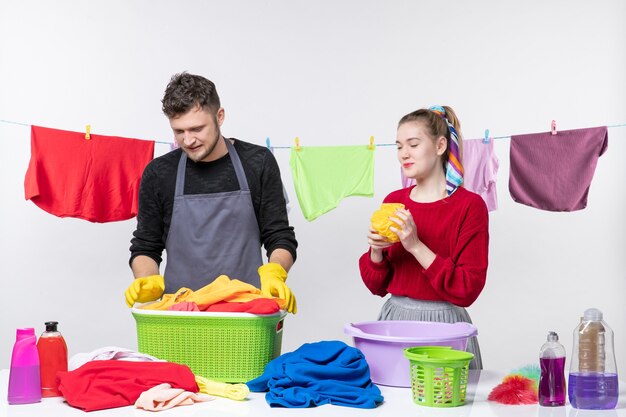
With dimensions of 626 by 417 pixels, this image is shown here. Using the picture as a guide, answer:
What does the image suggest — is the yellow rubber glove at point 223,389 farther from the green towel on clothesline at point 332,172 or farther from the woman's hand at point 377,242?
the green towel on clothesline at point 332,172

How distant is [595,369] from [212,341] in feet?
3.73

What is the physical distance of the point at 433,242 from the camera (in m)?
3.14

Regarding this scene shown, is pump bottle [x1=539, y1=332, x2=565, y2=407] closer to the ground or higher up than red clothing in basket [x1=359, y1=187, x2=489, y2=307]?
closer to the ground

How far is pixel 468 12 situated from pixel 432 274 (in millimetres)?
3490

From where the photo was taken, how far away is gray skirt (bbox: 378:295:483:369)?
3.08 metres

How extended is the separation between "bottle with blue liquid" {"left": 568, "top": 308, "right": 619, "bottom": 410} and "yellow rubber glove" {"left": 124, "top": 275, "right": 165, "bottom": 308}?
145 cm

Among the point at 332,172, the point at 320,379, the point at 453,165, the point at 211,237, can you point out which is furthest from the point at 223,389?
the point at 332,172

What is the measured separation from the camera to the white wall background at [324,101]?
231 inches

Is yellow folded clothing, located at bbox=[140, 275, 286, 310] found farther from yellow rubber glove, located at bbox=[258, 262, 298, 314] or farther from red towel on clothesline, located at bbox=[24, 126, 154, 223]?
red towel on clothesline, located at bbox=[24, 126, 154, 223]

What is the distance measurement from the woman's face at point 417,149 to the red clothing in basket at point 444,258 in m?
0.14

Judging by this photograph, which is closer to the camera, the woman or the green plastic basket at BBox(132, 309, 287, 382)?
the green plastic basket at BBox(132, 309, 287, 382)

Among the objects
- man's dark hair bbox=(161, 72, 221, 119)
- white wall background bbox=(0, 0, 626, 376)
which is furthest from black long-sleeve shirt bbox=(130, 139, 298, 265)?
white wall background bbox=(0, 0, 626, 376)

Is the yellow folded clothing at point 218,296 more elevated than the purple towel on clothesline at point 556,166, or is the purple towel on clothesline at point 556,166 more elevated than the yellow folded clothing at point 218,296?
the purple towel on clothesline at point 556,166

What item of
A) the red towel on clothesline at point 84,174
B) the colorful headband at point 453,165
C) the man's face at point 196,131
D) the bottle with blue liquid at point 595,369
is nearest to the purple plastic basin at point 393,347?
the bottle with blue liquid at point 595,369
